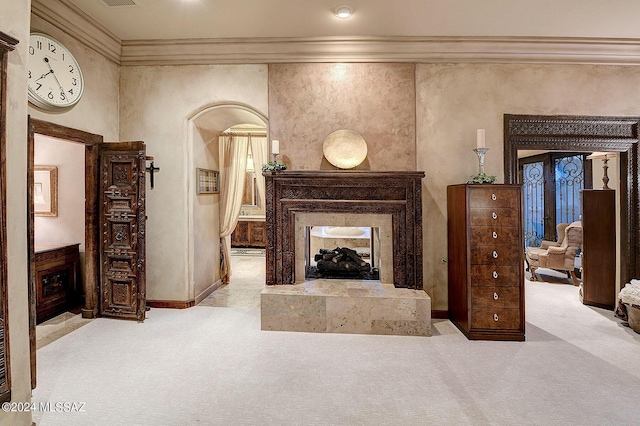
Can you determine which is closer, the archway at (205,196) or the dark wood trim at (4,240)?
the dark wood trim at (4,240)

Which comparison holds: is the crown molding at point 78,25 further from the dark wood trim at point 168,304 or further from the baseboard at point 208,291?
the baseboard at point 208,291

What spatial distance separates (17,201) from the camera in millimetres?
1870

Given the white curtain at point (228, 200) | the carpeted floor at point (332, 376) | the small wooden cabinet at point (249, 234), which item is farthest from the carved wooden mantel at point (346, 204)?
the small wooden cabinet at point (249, 234)

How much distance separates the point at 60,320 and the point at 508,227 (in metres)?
5.04

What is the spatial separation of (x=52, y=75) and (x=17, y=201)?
2061mm

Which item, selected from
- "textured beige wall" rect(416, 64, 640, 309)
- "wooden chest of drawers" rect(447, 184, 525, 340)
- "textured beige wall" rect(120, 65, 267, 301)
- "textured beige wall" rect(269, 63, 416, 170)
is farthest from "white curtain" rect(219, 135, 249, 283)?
"wooden chest of drawers" rect(447, 184, 525, 340)

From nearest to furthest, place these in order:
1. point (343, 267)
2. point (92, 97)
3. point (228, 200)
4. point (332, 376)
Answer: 1. point (332, 376)
2. point (92, 97)
3. point (343, 267)
4. point (228, 200)

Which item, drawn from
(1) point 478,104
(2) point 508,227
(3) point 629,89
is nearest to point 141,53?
(1) point 478,104

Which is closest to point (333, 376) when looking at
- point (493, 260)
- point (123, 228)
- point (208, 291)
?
point (493, 260)

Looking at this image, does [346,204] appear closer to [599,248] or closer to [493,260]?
[493,260]

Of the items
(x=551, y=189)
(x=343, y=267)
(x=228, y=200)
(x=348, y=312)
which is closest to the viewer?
(x=348, y=312)

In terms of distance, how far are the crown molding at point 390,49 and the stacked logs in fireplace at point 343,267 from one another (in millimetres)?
2393

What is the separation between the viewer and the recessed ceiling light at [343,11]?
328 cm

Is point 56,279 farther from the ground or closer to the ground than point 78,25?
closer to the ground
